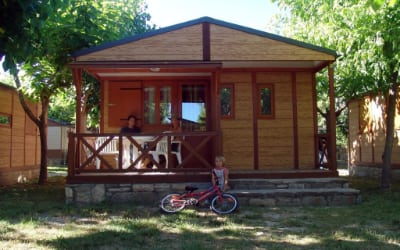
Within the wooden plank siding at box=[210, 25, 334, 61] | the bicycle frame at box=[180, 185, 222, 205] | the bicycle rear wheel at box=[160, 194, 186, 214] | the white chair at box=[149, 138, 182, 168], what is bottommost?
the bicycle rear wheel at box=[160, 194, 186, 214]

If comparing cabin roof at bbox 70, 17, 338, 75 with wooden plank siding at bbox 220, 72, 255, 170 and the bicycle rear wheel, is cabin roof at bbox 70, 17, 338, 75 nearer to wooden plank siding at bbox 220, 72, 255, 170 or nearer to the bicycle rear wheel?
wooden plank siding at bbox 220, 72, 255, 170

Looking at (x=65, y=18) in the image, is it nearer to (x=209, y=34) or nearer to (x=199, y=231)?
(x=209, y=34)

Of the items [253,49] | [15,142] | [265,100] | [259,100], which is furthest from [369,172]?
[15,142]

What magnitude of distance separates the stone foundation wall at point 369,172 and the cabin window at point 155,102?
321 inches

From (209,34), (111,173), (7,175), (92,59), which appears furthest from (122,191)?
(7,175)

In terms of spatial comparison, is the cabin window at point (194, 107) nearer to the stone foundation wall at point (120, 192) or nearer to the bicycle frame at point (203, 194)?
the stone foundation wall at point (120, 192)

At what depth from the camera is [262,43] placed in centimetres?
Result: 966

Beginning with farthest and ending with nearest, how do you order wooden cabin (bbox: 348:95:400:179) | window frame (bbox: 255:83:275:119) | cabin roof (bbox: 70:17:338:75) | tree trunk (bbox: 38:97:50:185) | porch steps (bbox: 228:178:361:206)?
wooden cabin (bbox: 348:95:400:179), tree trunk (bbox: 38:97:50:185), window frame (bbox: 255:83:275:119), cabin roof (bbox: 70:17:338:75), porch steps (bbox: 228:178:361:206)

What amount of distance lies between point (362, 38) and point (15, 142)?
37.4 ft

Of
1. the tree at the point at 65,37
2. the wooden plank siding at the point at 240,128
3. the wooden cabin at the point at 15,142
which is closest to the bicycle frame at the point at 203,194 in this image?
the wooden plank siding at the point at 240,128

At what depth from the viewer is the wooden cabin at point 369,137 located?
47.6 feet

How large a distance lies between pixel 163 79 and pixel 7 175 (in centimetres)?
657

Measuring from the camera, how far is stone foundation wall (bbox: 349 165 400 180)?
14352 millimetres

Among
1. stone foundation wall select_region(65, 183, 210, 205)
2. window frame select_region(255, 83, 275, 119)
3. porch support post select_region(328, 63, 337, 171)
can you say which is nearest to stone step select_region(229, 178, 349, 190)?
porch support post select_region(328, 63, 337, 171)
